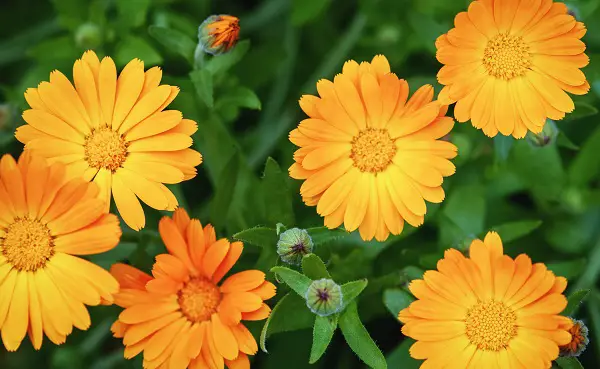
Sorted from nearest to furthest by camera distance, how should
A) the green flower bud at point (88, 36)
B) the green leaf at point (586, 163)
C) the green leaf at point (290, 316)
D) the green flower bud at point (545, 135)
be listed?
the green leaf at point (290, 316) → the green flower bud at point (545, 135) → the green flower bud at point (88, 36) → the green leaf at point (586, 163)

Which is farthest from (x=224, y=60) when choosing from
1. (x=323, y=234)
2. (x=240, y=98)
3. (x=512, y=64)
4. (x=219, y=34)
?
(x=512, y=64)

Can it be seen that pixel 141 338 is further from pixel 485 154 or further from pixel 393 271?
pixel 485 154

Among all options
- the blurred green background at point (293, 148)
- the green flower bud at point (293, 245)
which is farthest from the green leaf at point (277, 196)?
the green flower bud at point (293, 245)

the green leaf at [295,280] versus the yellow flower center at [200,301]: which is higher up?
the yellow flower center at [200,301]

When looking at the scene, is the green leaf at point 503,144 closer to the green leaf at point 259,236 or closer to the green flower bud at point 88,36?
the green leaf at point 259,236

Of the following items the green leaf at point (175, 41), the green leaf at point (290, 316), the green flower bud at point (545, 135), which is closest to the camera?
the green leaf at point (290, 316)

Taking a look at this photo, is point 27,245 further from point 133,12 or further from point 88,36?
point 133,12

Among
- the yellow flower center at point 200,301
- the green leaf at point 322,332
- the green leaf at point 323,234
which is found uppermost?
the green leaf at point 323,234

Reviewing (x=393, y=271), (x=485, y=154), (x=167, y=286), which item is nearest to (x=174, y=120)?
(x=167, y=286)

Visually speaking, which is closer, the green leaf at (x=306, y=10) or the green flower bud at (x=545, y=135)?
the green flower bud at (x=545, y=135)
